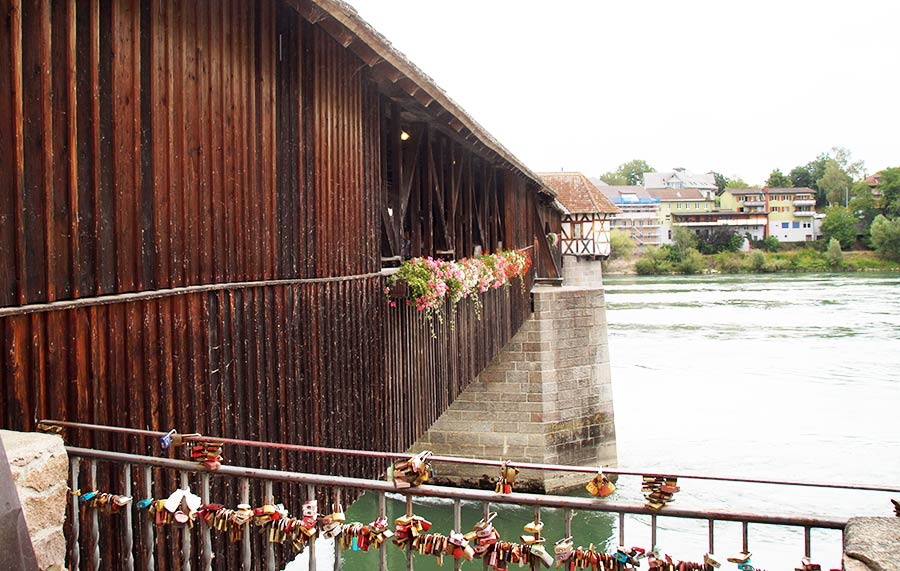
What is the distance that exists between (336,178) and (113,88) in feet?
9.14

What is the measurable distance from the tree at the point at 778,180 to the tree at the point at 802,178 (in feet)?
4.27

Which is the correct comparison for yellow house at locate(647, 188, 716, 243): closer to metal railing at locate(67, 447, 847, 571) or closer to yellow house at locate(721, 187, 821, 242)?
yellow house at locate(721, 187, 821, 242)

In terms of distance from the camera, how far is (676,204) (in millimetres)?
109438

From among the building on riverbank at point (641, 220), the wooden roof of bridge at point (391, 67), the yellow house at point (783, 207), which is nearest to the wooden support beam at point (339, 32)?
the wooden roof of bridge at point (391, 67)

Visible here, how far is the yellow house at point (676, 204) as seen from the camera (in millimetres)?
108625

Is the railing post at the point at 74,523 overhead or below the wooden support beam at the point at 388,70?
below

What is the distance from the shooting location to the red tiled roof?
34.5 m

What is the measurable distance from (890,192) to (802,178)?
64.6 feet

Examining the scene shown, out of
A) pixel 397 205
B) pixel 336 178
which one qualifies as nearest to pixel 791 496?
pixel 397 205

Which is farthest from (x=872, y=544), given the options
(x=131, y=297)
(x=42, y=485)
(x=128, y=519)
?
(x=131, y=297)

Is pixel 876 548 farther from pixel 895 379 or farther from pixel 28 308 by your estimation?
pixel 895 379

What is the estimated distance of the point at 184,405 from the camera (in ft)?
14.1

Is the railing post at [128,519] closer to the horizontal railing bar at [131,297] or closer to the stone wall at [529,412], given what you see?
the horizontal railing bar at [131,297]

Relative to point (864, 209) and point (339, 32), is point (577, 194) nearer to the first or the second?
point (339, 32)
